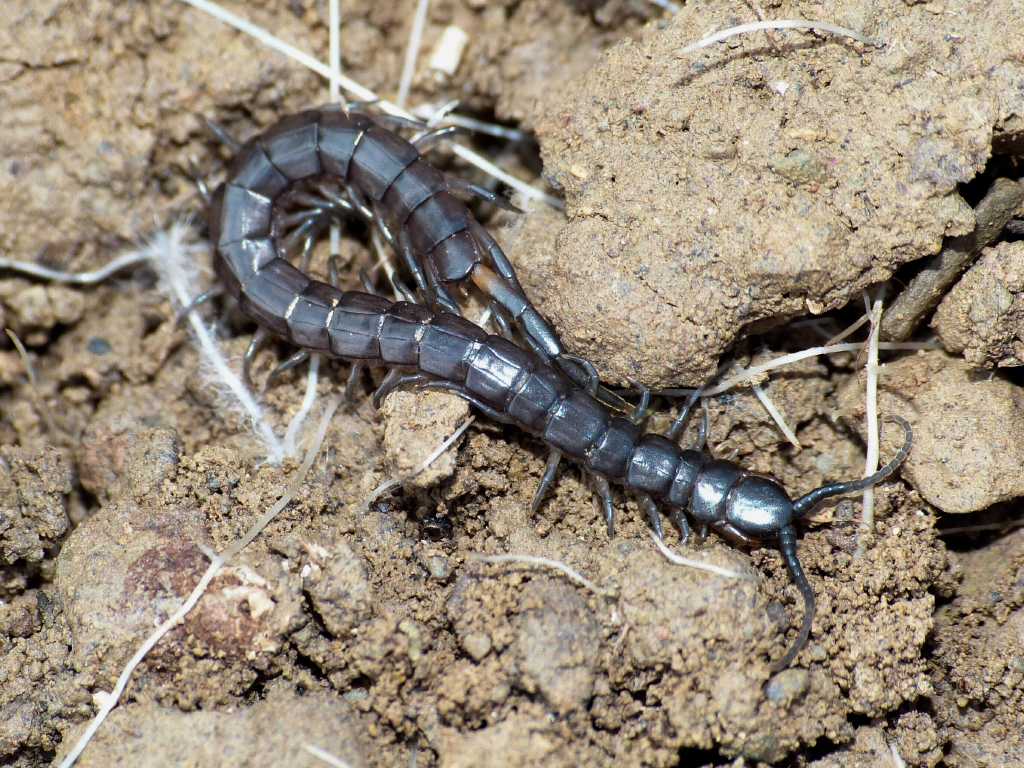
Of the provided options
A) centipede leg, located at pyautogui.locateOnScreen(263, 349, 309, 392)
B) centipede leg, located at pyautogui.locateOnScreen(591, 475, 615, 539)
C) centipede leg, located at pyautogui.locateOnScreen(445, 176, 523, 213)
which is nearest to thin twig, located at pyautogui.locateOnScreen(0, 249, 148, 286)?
centipede leg, located at pyautogui.locateOnScreen(263, 349, 309, 392)

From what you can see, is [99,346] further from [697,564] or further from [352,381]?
[697,564]

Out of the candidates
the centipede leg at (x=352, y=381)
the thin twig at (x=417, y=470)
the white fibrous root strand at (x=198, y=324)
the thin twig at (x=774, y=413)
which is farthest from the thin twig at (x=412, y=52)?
the thin twig at (x=774, y=413)

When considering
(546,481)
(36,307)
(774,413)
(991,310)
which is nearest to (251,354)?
(36,307)

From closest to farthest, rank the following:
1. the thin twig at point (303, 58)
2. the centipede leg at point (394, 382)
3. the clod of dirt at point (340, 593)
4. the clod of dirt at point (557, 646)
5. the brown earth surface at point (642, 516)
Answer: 1. the clod of dirt at point (557, 646)
2. the brown earth surface at point (642, 516)
3. the clod of dirt at point (340, 593)
4. the centipede leg at point (394, 382)
5. the thin twig at point (303, 58)

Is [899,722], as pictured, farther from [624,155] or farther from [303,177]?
[303,177]

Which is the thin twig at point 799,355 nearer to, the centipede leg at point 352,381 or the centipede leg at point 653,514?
the centipede leg at point 653,514
